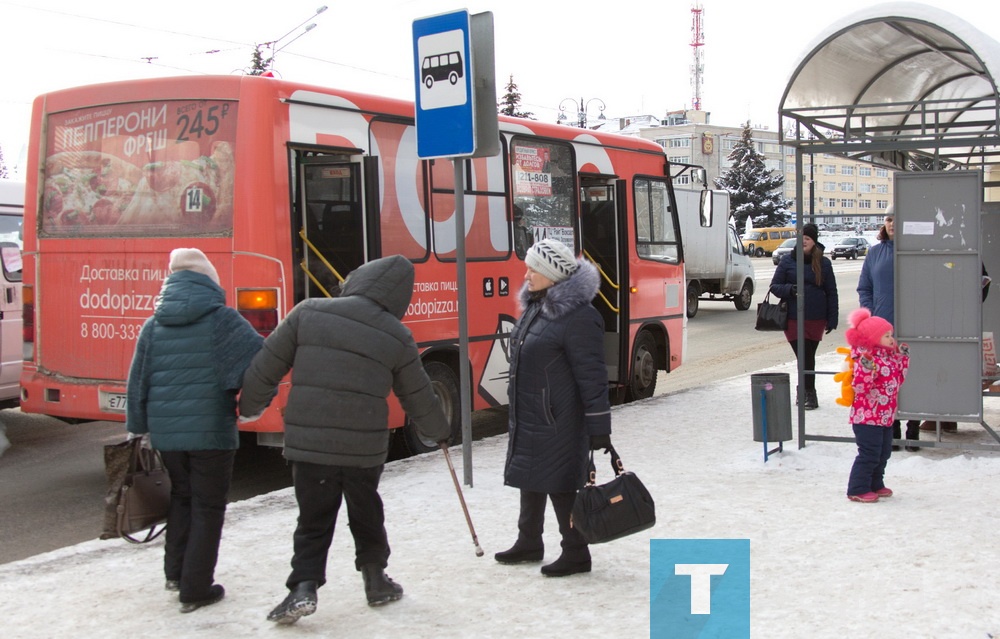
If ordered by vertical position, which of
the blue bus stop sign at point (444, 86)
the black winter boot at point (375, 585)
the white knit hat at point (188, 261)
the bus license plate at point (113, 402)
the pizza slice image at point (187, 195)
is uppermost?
the blue bus stop sign at point (444, 86)

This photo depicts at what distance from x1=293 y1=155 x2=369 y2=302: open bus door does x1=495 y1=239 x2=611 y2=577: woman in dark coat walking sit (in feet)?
8.60

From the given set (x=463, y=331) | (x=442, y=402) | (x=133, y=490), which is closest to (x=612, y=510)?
(x=133, y=490)

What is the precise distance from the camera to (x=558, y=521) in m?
5.11

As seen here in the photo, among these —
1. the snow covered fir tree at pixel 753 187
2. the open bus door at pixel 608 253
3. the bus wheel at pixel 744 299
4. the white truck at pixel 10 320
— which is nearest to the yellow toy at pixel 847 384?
the open bus door at pixel 608 253

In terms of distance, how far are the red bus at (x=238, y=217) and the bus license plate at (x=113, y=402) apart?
0.01m

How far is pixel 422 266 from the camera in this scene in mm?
8250

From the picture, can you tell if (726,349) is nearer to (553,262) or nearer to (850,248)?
(553,262)

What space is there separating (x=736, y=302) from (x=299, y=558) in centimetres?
2367

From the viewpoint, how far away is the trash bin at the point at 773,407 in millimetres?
7551

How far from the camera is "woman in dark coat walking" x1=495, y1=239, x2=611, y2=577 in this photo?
487 centimetres

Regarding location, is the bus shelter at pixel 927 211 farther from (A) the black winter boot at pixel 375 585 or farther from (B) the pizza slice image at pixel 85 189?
(B) the pizza slice image at pixel 85 189

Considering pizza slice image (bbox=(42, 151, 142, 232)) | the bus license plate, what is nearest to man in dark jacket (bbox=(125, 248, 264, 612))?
the bus license plate

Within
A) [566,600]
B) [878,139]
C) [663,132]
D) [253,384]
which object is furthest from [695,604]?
[663,132]

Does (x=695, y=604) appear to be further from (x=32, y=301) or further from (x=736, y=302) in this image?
(x=736, y=302)
